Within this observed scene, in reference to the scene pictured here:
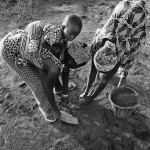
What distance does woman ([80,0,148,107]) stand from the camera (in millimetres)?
2273

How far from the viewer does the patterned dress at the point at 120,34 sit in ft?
7.45

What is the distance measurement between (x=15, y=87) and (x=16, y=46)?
46.4 inches

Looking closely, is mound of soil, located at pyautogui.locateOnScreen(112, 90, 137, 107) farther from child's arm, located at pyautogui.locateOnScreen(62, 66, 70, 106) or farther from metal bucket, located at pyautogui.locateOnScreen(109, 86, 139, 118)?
child's arm, located at pyautogui.locateOnScreen(62, 66, 70, 106)

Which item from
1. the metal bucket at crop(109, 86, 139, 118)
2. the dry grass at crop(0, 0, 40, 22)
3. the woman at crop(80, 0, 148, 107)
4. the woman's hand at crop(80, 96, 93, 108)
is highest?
the woman at crop(80, 0, 148, 107)

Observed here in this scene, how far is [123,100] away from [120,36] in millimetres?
727

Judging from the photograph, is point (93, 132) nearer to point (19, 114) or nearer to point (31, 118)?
point (31, 118)

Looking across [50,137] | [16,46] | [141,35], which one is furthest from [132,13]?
[50,137]

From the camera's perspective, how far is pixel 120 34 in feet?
7.73

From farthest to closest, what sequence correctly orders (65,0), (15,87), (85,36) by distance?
(65,0), (85,36), (15,87)

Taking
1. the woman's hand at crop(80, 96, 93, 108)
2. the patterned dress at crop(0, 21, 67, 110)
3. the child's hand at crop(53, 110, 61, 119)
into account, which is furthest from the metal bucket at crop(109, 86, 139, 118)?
the patterned dress at crop(0, 21, 67, 110)

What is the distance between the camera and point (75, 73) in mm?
3484

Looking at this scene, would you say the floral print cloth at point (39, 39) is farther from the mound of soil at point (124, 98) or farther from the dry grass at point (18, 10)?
the dry grass at point (18, 10)

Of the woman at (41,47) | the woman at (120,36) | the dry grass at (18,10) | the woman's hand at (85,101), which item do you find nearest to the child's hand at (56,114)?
the woman at (41,47)

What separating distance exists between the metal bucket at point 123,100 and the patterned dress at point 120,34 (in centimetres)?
34
